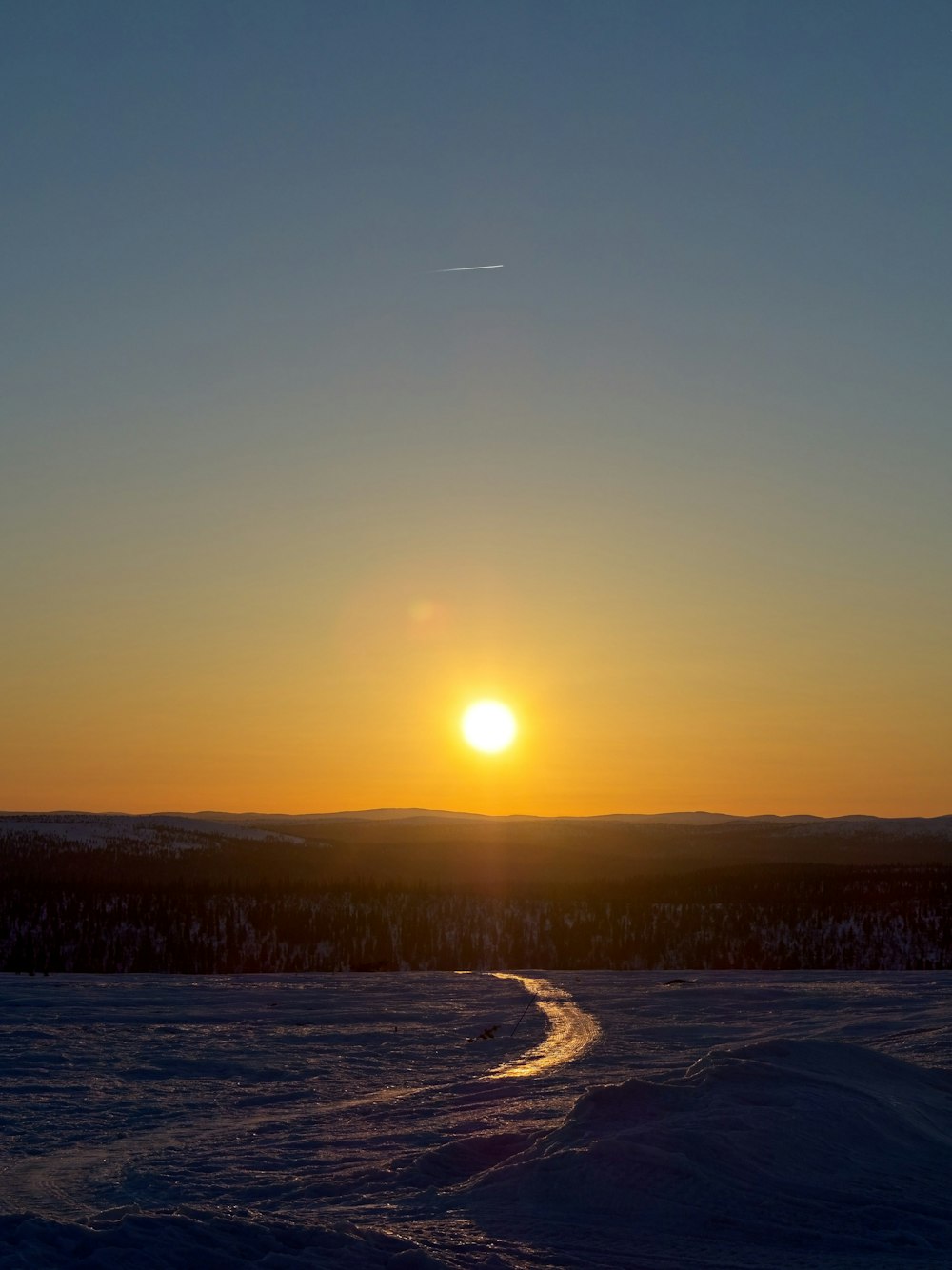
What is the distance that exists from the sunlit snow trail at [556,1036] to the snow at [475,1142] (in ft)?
0.15

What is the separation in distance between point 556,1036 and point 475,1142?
3.88 meters

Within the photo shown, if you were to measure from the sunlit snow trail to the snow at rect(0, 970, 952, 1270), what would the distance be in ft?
0.15

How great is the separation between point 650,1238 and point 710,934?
21.7 meters

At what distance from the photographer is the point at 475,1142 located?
5738 mm

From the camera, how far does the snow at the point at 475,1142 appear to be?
4.32 metres

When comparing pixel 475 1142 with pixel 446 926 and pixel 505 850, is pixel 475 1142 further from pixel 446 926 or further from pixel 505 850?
pixel 505 850

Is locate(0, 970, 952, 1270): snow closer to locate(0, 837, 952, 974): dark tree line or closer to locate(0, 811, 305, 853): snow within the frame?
locate(0, 837, 952, 974): dark tree line

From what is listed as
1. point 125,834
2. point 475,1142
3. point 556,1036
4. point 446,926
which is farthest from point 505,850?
point 475,1142

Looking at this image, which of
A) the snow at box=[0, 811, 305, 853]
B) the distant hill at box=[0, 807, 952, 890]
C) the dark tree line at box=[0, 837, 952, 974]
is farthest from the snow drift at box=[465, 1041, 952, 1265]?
the snow at box=[0, 811, 305, 853]

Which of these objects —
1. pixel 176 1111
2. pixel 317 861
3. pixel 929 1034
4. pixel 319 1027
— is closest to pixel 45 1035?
pixel 319 1027

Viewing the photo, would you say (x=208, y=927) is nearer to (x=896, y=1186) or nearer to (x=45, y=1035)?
(x=45, y=1035)

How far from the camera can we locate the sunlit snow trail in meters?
8.05

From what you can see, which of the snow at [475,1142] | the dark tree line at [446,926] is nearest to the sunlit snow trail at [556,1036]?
the snow at [475,1142]

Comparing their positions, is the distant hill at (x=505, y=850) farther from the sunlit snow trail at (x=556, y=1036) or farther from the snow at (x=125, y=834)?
the sunlit snow trail at (x=556, y=1036)
